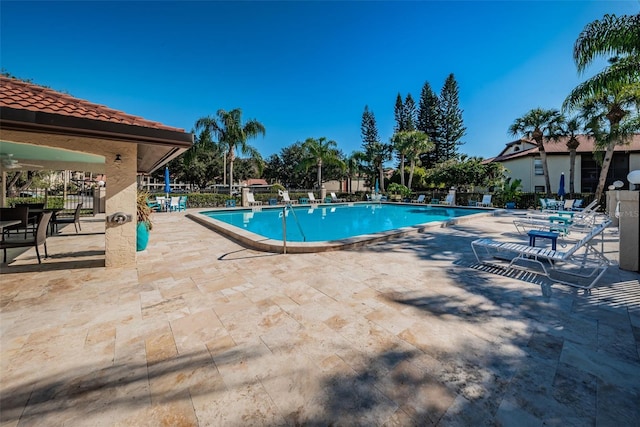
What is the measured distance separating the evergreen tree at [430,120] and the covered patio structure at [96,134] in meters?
35.2

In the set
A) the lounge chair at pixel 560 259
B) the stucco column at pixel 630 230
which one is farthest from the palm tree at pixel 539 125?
the stucco column at pixel 630 230

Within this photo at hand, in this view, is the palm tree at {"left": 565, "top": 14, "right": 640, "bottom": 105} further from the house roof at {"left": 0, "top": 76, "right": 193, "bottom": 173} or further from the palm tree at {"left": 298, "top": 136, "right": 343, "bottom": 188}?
the palm tree at {"left": 298, "top": 136, "right": 343, "bottom": 188}

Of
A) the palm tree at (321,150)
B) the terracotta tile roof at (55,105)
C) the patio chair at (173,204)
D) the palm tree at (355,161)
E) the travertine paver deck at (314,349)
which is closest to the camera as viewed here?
the travertine paver deck at (314,349)

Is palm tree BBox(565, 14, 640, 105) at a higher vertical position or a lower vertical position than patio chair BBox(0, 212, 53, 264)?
higher

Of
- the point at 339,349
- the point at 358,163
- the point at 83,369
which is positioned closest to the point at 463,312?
the point at 339,349

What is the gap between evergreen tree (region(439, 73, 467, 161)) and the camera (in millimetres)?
34625

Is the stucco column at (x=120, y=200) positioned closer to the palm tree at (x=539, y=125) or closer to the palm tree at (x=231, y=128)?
the palm tree at (x=231, y=128)

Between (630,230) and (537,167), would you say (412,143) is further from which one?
(630,230)

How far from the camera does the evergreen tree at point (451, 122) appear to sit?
114ft

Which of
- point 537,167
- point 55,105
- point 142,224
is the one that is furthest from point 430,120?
point 55,105

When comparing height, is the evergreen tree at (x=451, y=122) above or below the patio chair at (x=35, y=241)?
above

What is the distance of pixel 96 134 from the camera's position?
3.73m

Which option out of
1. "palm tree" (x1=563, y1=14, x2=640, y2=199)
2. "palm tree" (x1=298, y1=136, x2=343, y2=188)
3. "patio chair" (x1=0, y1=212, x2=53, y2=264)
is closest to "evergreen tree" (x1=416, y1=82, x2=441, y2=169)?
"palm tree" (x1=298, y1=136, x2=343, y2=188)

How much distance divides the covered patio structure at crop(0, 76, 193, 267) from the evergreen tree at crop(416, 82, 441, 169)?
35.2 metres
